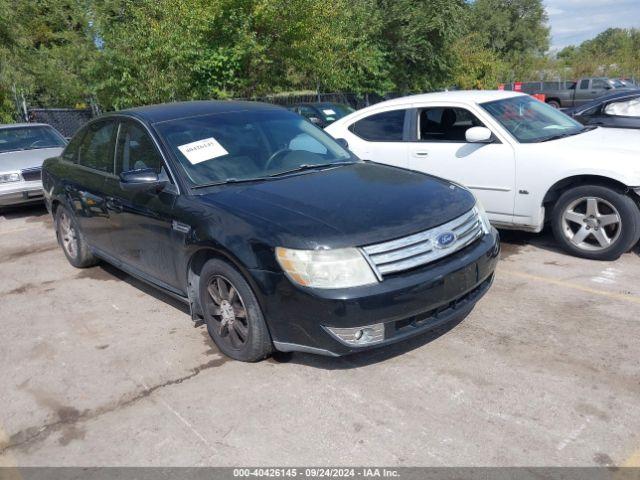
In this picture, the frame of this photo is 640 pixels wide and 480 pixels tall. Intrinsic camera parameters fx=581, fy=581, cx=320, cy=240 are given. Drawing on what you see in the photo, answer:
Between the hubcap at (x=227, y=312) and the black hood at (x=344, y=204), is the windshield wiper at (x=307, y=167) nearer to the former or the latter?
the black hood at (x=344, y=204)

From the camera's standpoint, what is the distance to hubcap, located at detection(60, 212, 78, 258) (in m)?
6.00

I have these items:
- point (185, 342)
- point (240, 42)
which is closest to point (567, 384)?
point (185, 342)

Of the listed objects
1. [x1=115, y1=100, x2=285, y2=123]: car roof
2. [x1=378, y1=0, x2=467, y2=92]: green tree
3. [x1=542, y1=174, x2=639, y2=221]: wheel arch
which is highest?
[x1=378, y1=0, x2=467, y2=92]: green tree

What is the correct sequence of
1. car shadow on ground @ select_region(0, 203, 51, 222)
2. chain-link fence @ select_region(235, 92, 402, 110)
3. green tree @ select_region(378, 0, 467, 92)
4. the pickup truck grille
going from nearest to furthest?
1. the pickup truck grille
2. car shadow on ground @ select_region(0, 203, 51, 222)
3. chain-link fence @ select_region(235, 92, 402, 110)
4. green tree @ select_region(378, 0, 467, 92)

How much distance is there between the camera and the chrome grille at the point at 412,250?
3335 millimetres

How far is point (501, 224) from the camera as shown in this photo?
6.04 metres

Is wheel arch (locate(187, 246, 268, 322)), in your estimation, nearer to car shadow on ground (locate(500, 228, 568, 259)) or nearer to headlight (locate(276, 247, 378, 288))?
headlight (locate(276, 247, 378, 288))

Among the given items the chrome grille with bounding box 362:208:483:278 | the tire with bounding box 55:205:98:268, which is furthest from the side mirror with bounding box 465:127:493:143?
the tire with bounding box 55:205:98:268

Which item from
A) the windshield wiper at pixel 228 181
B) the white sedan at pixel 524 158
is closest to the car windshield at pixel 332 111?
the white sedan at pixel 524 158

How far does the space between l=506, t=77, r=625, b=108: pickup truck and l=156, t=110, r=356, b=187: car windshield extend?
85.9ft

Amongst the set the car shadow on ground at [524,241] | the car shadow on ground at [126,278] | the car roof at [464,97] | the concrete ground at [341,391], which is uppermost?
the car roof at [464,97]

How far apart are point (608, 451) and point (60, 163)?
5.56 m

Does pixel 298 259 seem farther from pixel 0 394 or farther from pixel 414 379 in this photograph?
pixel 0 394

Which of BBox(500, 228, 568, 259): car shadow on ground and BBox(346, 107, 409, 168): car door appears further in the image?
BBox(346, 107, 409, 168): car door
